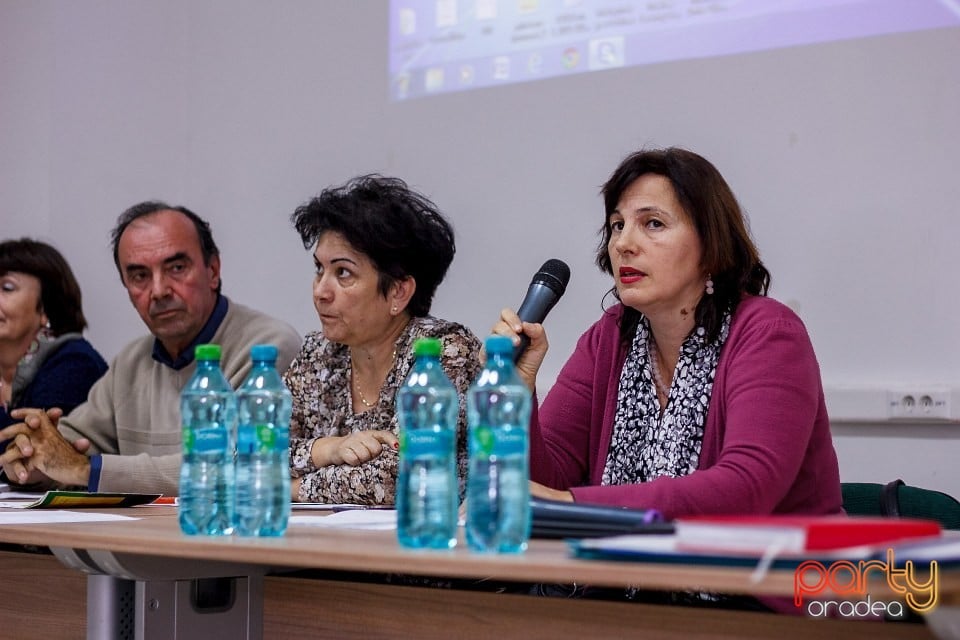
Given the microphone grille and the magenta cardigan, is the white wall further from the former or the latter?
the microphone grille

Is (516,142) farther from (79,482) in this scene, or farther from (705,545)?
(705,545)

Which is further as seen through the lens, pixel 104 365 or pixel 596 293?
pixel 104 365

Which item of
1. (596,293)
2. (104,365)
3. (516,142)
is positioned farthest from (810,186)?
(104,365)

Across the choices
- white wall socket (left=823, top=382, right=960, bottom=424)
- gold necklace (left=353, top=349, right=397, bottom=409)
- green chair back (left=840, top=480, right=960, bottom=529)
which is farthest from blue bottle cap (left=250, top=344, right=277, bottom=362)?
white wall socket (left=823, top=382, right=960, bottom=424)

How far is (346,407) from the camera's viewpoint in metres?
2.19

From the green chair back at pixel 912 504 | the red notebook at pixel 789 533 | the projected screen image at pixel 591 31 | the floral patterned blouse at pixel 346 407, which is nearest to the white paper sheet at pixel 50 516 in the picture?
the floral patterned blouse at pixel 346 407

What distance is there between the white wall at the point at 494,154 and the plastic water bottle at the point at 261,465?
1.62 metres

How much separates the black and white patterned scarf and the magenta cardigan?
2cm

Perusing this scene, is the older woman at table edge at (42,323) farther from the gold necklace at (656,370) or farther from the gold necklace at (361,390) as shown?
the gold necklace at (656,370)

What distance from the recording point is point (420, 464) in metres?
1.10

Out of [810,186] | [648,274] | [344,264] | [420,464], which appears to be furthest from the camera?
[810,186]

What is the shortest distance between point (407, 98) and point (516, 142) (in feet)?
1.37

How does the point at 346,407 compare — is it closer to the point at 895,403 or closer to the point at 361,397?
the point at 361,397

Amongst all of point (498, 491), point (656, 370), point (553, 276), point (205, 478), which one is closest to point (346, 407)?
point (656, 370)
